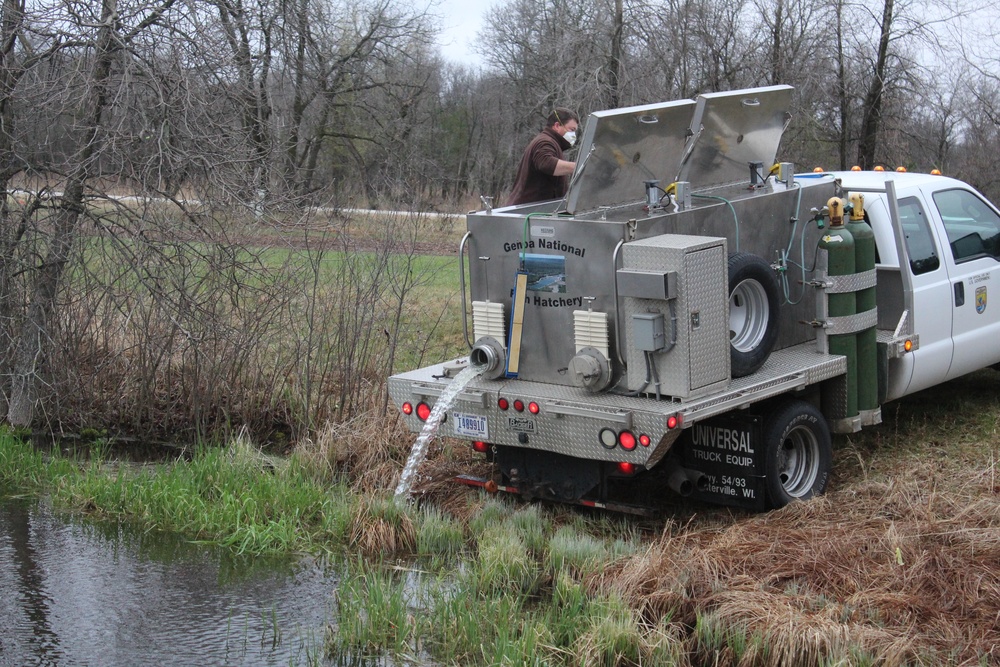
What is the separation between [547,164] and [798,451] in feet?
8.96

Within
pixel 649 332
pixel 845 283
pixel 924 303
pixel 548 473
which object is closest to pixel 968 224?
pixel 924 303

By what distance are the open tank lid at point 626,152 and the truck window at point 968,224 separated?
89.3 inches

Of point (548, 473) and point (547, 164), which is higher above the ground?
point (547, 164)

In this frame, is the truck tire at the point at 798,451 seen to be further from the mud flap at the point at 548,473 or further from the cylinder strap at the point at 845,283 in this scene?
the mud flap at the point at 548,473

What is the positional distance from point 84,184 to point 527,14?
786 inches

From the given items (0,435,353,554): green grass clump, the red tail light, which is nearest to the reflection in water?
(0,435,353,554): green grass clump

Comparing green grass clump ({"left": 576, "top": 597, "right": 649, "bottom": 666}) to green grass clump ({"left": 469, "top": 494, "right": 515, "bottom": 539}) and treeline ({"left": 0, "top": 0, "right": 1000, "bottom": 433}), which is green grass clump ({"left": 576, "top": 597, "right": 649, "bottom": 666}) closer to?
green grass clump ({"left": 469, "top": 494, "right": 515, "bottom": 539})

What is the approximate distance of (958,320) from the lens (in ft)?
27.6

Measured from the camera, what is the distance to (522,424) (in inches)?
274

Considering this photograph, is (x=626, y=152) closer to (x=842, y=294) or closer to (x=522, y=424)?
(x=842, y=294)

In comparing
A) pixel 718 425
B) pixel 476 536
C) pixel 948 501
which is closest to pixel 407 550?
pixel 476 536

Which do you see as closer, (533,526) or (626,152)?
(533,526)

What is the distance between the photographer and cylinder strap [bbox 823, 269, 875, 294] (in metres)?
7.40

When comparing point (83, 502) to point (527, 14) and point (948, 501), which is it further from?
point (527, 14)
